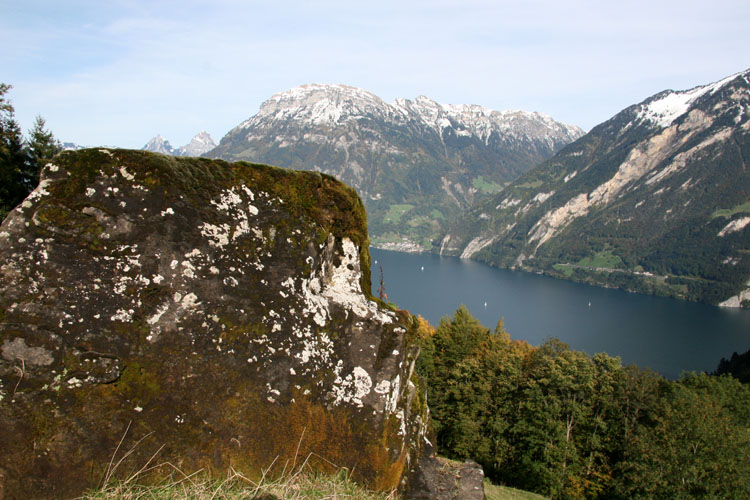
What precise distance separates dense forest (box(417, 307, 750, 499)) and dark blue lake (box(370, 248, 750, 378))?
4576 cm

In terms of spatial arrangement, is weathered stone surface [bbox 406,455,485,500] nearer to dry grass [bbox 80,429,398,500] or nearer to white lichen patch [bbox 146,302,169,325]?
dry grass [bbox 80,429,398,500]

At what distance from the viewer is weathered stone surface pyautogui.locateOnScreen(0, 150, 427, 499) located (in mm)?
4980

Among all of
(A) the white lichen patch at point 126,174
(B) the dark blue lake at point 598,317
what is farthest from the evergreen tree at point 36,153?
(B) the dark blue lake at point 598,317

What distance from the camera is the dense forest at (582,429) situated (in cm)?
2411

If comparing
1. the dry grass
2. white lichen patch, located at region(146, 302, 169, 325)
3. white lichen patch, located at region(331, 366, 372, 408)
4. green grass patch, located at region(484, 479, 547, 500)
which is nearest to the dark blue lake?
green grass patch, located at region(484, 479, 547, 500)

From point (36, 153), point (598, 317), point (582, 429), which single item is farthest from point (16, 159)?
point (598, 317)

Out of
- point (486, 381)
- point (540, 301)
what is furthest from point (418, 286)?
point (486, 381)

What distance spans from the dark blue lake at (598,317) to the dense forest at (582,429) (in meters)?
45.8

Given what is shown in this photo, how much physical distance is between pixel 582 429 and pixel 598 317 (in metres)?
117

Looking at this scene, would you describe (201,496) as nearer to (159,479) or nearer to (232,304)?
(159,479)

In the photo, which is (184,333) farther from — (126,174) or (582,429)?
(582,429)

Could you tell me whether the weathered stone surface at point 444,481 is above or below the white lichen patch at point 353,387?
below

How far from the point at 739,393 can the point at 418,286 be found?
119 metres

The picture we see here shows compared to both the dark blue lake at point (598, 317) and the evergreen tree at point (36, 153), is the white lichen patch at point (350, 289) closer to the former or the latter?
the evergreen tree at point (36, 153)
